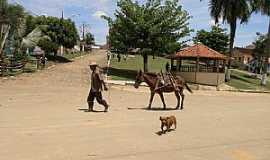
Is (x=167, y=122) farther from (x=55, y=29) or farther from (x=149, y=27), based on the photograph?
(x=55, y=29)

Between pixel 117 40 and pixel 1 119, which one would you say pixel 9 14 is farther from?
pixel 1 119

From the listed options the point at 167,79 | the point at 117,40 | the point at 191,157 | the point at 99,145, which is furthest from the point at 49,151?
the point at 117,40

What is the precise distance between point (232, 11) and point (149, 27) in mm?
9839

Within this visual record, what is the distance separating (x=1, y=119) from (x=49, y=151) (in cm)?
547

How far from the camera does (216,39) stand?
82812 mm

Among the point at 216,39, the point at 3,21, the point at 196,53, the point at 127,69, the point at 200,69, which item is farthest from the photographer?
the point at 216,39

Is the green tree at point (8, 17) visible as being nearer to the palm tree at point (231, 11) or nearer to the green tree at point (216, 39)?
the palm tree at point (231, 11)

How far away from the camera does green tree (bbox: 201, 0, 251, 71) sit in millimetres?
50594

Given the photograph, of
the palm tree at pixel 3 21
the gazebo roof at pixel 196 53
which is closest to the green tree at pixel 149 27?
the gazebo roof at pixel 196 53

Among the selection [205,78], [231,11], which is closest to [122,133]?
[205,78]

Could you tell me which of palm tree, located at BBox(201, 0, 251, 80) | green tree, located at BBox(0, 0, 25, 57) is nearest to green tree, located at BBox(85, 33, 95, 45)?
palm tree, located at BBox(201, 0, 251, 80)

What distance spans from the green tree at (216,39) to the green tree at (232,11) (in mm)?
29721

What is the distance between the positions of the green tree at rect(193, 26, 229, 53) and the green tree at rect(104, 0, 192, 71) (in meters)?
35.4

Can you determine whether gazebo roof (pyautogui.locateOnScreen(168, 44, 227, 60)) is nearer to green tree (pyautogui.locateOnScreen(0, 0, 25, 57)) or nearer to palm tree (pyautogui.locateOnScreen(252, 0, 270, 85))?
palm tree (pyautogui.locateOnScreen(252, 0, 270, 85))
